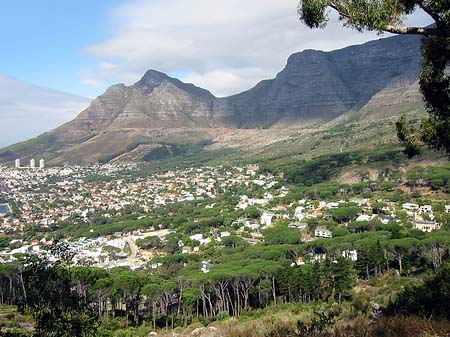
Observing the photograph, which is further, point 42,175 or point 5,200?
→ point 42,175

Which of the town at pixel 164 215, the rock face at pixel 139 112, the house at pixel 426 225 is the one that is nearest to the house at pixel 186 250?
the town at pixel 164 215

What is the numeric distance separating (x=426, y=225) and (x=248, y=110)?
15570 cm

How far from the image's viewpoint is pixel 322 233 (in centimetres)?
3609

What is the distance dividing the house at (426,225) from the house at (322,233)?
6834 mm

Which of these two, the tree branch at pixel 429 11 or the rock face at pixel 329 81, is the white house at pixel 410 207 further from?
the rock face at pixel 329 81

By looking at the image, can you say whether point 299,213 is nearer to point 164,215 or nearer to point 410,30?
point 164,215

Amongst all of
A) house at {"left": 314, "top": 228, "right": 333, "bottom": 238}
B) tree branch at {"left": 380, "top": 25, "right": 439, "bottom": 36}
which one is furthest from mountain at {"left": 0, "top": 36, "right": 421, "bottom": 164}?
tree branch at {"left": 380, "top": 25, "right": 439, "bottom": 36}

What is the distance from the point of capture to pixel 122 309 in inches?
973

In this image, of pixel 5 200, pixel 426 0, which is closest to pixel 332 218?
pixel 426 0

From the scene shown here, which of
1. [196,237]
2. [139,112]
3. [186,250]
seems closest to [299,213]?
[196,237]

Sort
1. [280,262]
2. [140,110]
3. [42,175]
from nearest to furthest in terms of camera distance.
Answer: [280,262] → [42,175] → [140,110]

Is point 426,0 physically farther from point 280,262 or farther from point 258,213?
point 258,213

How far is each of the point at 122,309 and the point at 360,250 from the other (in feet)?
50.7

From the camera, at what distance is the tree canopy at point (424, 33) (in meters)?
6.16
